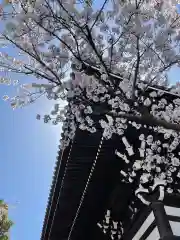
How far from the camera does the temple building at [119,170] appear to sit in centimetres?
446

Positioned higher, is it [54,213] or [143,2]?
[143,2]

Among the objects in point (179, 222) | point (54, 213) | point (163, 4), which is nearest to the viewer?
point (163, 4)

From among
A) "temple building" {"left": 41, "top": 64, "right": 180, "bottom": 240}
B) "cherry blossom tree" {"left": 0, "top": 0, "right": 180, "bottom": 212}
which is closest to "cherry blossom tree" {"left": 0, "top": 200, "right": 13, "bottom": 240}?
"temple building" {"left": 41, "top": 64, "right": 180, "bottom": 240}

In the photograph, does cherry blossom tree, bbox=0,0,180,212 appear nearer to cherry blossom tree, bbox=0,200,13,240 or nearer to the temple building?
the temple building

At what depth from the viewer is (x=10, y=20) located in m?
3.86

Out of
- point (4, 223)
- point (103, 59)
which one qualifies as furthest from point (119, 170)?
point (4, 223)

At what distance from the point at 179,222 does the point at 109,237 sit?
2.33 m

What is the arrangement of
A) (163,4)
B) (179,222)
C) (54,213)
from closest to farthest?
(163,4), (179,222), (54,213)

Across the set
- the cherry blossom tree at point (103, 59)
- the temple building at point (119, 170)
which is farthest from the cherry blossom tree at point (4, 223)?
the cherry blossom tree at point (103, 59)

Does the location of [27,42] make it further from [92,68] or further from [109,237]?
[109,237]

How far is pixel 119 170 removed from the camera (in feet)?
18.7

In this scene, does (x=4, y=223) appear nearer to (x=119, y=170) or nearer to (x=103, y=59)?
(x=119, y=170)

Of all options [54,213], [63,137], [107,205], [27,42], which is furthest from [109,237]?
[27,42]

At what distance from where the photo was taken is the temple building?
14.6ft
